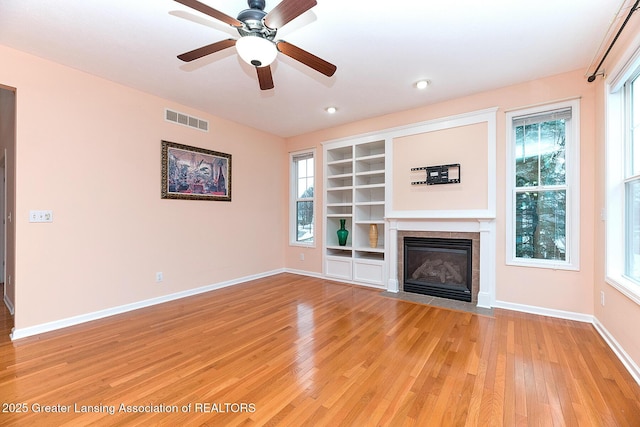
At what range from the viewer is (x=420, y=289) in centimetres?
412

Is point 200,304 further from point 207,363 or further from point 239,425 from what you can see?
point 239,425

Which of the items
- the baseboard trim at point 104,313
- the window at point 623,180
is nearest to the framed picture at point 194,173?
the baseboard trim at point 104,313

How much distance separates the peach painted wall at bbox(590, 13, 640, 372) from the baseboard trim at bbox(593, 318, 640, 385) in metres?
0.03

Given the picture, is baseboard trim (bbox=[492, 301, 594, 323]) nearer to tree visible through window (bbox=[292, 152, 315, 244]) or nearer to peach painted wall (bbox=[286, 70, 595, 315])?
peach painted wall (bbox=[286, 70, 595, 315])

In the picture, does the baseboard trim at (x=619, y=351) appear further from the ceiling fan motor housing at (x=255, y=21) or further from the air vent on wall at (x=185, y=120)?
the air vent on wall at (x=185, y=120)

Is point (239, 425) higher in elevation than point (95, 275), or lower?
lower

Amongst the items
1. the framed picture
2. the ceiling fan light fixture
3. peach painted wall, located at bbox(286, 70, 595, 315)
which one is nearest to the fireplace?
peach painted wall, located at bbox(286, 70, 595, 315)

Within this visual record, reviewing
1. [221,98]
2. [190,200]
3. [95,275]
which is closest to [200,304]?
[95,275]

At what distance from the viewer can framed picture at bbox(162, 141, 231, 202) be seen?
12.8 feet

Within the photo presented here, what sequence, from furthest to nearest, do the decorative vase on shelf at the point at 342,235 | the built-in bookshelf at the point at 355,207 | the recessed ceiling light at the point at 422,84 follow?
the decorative vase on shelf at the point at 342,235, the built-in bookshelf at the point at 355,207, the recessed ceiling light at the point at 422,84

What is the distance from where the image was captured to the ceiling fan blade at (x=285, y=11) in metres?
1.67

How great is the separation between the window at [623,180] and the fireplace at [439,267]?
138cm

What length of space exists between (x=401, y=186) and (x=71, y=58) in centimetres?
422

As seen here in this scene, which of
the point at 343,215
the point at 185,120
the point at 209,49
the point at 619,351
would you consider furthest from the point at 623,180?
the point at 185,120
